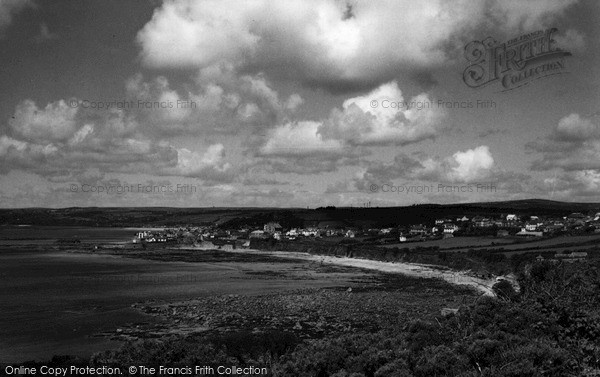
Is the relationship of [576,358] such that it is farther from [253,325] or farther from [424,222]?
[424,222]

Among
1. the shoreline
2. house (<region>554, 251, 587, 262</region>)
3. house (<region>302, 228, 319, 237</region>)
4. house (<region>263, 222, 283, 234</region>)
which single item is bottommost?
the shoreline

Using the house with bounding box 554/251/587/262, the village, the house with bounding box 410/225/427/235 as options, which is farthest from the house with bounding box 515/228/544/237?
the house with bounding box 554/251/587/262

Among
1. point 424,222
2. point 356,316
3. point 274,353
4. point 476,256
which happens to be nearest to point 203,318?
point 356,316

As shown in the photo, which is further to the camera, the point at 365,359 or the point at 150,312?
the point at 150,312

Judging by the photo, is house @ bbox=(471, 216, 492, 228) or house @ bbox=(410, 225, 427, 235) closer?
house @ bbox=(410, 225, 427, 235)

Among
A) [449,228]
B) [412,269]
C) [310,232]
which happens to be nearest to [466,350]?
[412,269]

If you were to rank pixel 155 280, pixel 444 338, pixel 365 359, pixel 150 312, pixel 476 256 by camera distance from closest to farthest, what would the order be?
pixel 365 359 → pixel 444 338 → pixel 150 312 → pixel 155 280 → pixel 476 256

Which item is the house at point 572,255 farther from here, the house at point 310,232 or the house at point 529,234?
the house at point 310,232

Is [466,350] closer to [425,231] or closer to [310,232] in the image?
[425,231]

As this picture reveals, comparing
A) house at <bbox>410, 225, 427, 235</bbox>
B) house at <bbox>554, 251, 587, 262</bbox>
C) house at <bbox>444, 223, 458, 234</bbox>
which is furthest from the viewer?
house at <bbox>410, 225, 427, 235</bbox>

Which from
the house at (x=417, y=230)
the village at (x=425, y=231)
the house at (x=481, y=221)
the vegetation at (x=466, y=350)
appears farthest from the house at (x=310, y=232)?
the vegetation at (x=466, y=350)

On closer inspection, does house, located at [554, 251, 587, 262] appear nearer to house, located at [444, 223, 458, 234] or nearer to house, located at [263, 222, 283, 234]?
house, located at [444, 223, 458, 234]
